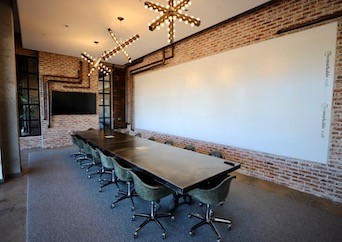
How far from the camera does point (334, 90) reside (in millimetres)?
2990

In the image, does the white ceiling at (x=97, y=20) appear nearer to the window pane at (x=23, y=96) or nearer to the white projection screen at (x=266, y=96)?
the white projection screen at (x=266, y=96)

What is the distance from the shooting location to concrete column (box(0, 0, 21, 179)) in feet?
12.3

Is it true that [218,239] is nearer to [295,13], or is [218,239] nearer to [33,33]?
[295,13]

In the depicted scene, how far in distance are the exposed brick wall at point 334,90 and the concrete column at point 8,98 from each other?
13.9 ft

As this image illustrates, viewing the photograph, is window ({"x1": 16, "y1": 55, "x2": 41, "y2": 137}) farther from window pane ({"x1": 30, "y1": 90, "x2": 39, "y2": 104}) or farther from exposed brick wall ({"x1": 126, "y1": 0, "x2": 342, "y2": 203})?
exposed brick wall ({"x1": 126, "y1": 0, "x2": 342, "y2": 203})

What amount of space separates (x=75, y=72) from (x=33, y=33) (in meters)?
2.40

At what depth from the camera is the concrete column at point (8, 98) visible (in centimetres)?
376

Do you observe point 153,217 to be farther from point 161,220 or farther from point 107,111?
point 107,111

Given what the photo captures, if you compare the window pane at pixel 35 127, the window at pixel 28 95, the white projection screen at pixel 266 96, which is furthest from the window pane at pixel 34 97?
the white projection screen at pixel 266 96

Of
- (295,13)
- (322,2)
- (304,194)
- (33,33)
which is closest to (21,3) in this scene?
(33,33)

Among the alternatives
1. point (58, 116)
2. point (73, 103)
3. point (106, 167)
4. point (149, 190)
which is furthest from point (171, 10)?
point (58, 116)

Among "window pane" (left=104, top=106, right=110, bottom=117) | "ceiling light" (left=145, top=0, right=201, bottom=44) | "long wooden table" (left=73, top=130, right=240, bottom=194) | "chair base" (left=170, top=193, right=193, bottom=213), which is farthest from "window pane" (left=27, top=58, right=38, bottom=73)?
"chair base" (left=170, top=193, right=193, bottom=213)

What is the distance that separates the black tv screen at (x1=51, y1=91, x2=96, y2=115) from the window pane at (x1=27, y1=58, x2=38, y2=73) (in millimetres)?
1015

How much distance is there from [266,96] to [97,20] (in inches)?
158
